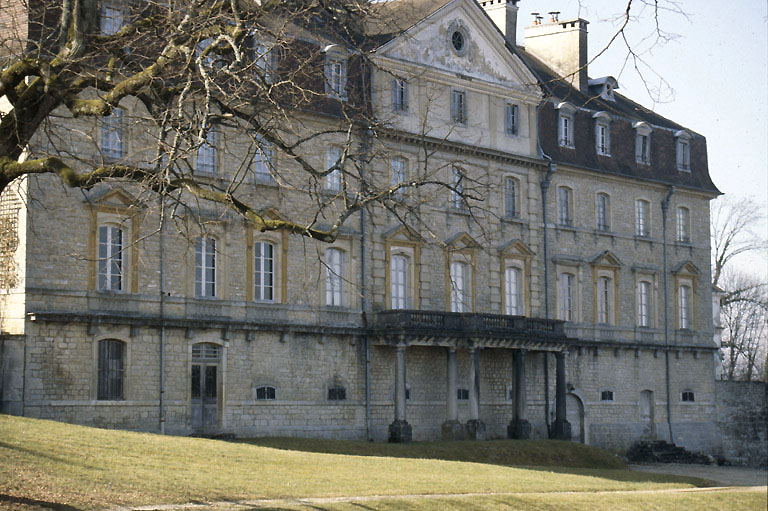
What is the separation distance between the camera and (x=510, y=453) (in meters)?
32.8

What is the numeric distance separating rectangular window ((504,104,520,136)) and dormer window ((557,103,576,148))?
2.36 m

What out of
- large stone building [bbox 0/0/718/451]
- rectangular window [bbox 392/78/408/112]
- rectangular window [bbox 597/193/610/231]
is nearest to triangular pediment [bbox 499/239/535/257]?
large stone building [bbox 0/0/718/451]

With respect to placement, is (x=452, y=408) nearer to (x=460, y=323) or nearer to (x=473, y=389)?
(x=473, y=389)

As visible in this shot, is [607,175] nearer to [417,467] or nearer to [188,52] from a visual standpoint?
[417,467]

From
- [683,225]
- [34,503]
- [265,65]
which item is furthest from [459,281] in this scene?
[34,503]

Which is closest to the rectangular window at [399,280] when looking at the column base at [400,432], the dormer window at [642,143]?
the column base at [400,432]

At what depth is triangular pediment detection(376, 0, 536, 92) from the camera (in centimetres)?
3588

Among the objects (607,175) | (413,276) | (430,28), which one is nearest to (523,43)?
(607,175)

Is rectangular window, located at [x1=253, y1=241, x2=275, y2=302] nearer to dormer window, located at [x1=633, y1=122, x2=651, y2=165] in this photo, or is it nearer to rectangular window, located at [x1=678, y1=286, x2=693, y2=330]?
dormer window, located at [x1=633, y1=122, x2=651, y2=165]

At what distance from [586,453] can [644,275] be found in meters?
Answer: 11.5

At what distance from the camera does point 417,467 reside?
2375cm

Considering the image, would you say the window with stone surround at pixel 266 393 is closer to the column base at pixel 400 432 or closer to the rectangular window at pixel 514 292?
the column base at pixel 400 432

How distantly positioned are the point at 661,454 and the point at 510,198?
10.4m

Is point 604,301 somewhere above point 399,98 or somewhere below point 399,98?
below
